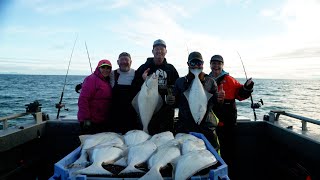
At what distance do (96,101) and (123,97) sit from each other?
478 millimetres

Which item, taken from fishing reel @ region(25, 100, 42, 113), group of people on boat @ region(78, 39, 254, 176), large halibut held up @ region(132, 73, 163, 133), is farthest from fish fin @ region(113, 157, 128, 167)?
fishing reel @ region(25, 100, 42, 113)

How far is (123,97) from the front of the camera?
17.5 ft

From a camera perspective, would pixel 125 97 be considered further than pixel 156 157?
Yes

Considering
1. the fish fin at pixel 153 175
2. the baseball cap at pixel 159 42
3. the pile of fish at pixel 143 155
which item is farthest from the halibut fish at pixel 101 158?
the baseball cap at pixel 159 42

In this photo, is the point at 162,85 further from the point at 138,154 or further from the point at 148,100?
the point at 138,154

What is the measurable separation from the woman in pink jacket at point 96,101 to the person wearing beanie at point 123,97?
0.12 m

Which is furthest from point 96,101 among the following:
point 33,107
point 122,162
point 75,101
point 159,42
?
point 75,101

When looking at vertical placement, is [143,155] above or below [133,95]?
below

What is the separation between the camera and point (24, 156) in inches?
204

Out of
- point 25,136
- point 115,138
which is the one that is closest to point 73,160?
point 115,138

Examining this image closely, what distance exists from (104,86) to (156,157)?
8.54 ft

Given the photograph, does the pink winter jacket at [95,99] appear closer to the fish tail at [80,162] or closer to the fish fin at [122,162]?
the fish tail at [80,162]

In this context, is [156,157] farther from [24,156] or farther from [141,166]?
[24,156]

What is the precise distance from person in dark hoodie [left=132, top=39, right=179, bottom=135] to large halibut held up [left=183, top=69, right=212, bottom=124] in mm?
809
